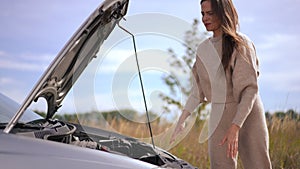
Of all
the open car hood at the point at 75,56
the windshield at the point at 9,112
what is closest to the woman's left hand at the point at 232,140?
the open car hood at the point at 75,56

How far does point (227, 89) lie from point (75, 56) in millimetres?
1161

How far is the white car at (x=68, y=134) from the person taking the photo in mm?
2000

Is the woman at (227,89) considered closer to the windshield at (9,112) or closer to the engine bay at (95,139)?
the engine bay at (95,139)

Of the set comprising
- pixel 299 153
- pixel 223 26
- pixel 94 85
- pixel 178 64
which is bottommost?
pixel 299 153

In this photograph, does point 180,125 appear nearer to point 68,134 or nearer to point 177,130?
point 177,130

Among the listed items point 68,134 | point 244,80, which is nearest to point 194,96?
point 244,80

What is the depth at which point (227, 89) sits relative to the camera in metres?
3.22

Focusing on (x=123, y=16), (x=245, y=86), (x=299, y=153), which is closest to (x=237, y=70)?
(x=245, y=86)

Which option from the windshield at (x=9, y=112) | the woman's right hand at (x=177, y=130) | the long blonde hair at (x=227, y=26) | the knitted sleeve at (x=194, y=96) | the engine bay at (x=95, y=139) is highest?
the long blonde hair at (x=227, y=26)

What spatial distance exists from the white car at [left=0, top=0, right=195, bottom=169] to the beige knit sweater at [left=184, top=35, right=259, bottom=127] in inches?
25.4

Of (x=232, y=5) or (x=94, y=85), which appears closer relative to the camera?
(x=94, y=85)

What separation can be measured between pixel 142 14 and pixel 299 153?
137 inches

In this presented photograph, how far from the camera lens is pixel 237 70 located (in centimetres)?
314

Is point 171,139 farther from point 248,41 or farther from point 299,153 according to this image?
point 299,153
